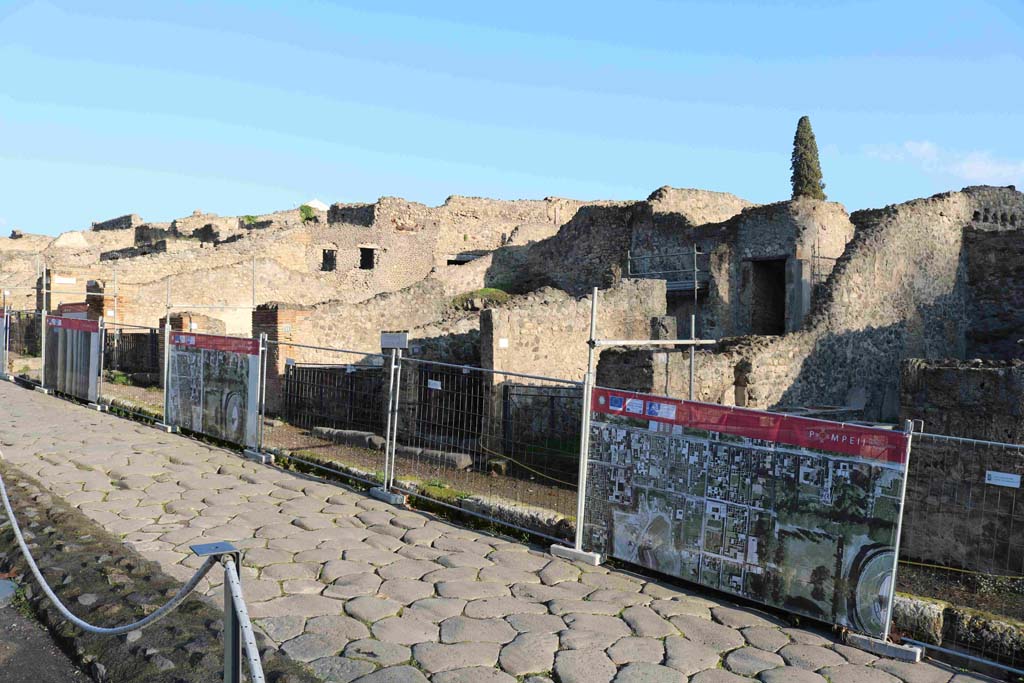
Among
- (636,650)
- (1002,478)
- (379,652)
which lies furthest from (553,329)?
(379,652)


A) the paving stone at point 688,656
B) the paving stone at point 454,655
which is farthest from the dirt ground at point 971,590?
the paving stone at point 454,655

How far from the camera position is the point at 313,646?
13.5 feet

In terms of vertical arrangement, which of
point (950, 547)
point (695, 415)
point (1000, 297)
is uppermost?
point (1000, 297)

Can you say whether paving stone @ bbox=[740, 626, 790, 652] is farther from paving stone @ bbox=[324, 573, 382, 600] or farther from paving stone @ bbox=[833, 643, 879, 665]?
paving stone @ bbox=[324, 573, 382, 600]

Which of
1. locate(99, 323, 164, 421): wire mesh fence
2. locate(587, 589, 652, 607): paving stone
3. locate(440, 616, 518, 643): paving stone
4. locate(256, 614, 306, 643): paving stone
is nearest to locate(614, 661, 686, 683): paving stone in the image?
locate(440, 616, 518, 643): paving stone

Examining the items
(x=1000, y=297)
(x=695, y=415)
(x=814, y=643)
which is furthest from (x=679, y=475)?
(x=1000, y=297)

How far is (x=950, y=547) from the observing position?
7047mm

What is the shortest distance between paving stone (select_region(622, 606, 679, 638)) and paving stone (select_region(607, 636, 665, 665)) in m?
0.10

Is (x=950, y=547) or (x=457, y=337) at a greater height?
(x=457, y=337)

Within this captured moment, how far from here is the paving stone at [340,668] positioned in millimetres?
3770

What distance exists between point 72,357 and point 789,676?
43.9 feet

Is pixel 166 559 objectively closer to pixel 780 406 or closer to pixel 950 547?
pixel 950 547

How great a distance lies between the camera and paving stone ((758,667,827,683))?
393 centimetres

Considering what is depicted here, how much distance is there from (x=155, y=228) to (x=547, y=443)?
28650 millimetres
